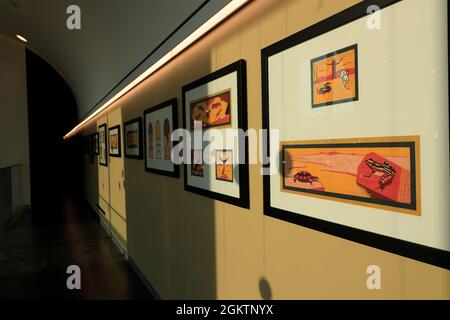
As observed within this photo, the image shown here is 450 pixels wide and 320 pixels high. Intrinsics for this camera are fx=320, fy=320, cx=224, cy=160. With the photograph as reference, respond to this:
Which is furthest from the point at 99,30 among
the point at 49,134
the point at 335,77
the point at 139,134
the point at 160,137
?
the point at 49,134

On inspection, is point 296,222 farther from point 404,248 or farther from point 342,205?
point 404,248

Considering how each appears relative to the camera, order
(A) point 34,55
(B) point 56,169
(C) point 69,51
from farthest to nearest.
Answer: (B) point 56,169
(A) point 34,55
(C) point 69,51

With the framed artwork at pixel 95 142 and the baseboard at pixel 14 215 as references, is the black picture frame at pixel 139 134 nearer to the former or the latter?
the framed artwork at pixel 95 142

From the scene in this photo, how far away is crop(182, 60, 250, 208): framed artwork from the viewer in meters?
1.77

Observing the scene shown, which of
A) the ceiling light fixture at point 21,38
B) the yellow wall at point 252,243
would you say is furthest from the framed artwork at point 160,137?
the ceiling light fixture at point 21,38

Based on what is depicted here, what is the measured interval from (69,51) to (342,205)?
285 inches

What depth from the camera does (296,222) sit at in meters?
1.40

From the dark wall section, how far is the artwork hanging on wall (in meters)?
5.81

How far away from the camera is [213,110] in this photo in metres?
2.08

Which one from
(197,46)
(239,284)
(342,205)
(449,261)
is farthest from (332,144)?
(197,46)

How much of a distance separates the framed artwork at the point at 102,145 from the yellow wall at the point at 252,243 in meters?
3.30

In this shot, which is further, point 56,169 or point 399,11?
point 56,169

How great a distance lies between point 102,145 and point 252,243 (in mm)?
5646

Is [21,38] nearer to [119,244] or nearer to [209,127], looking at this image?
[119,244]
